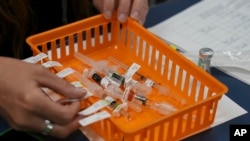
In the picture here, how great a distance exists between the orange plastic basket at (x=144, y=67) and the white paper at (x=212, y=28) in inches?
4.6

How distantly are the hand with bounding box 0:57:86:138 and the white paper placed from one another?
41 cm

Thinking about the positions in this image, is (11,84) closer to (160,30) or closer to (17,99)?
(17,99)

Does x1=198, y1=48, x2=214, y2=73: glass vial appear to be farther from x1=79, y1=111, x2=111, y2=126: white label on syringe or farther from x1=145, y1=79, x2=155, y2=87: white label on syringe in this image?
x1=79, y1=111, x2=111, y2=126: white label on syringe

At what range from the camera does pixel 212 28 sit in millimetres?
1189

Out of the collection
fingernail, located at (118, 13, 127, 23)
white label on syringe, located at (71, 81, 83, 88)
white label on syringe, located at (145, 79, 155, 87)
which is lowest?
white label on syringe, located at (145, 79, 155, 87)

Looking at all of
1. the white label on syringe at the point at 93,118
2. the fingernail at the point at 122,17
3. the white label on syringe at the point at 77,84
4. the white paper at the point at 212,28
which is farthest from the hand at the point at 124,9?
the white label on syringe at the point at 93,118

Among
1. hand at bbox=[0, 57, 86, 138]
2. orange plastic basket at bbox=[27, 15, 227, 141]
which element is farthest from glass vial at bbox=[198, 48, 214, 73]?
hand at bbox=[0, 57, 86, 138]

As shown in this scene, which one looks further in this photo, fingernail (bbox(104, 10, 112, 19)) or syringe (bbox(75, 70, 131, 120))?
fingernail (bbox(104, 10, 112, 19))

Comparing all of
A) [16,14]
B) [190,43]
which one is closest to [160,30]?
[190,43]

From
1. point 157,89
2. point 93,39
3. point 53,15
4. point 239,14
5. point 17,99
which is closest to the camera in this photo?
point 17,99

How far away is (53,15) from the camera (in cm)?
139

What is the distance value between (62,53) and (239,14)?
51 cm

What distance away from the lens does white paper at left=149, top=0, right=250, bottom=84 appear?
1.12 m

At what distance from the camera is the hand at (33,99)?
77cm
